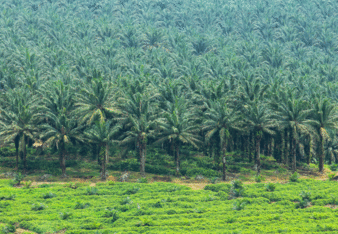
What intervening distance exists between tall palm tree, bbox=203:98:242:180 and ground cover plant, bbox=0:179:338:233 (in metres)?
6.07

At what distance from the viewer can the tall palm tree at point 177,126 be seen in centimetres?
4566

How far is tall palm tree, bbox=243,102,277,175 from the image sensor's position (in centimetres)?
4750

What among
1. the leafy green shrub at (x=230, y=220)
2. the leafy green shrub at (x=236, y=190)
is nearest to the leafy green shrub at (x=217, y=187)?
the leafy green shrub at (x=236, y=190)

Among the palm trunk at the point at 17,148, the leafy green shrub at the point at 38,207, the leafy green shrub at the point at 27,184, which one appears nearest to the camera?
the leafy green shrub at the point at 38,207

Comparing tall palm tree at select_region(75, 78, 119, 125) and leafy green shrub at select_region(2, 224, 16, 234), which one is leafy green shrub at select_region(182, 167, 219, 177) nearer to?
tall palm tree at select_region(75, 78, 119, 125)

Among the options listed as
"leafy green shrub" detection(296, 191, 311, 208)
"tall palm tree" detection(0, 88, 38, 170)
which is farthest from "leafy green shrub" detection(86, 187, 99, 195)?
"leafy green shrub" detection(296, 191, 311, 208)

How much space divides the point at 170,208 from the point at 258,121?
1790cm

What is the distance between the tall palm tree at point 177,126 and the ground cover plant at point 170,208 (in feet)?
18.8

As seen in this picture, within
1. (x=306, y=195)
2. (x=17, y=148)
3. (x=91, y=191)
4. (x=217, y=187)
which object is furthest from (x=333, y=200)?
(x=17, y=148)

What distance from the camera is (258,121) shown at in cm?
4772

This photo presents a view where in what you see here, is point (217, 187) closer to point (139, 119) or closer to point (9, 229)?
point (139, 119)

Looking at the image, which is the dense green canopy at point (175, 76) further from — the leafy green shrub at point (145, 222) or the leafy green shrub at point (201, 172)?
the leafy green shrub at point (145, 222)

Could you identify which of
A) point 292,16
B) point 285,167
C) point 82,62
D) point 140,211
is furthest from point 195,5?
point 140,211

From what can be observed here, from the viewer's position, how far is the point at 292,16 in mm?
112750
